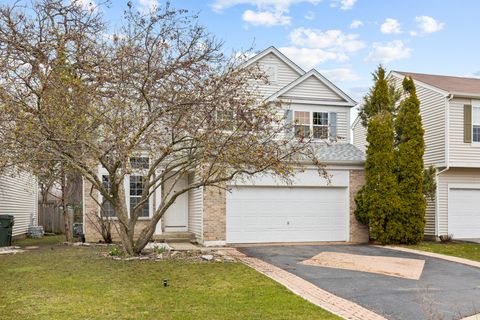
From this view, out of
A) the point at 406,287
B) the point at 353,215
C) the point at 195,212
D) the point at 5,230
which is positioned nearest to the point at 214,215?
the point at 195,212

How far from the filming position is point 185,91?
39.2ft

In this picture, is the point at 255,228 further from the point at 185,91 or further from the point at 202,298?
the point at 202,298

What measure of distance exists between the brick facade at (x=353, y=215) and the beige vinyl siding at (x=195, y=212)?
17.9ft

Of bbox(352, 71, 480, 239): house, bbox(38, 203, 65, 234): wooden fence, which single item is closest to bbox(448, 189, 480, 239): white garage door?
bbox(352, 71, 480, 239): house

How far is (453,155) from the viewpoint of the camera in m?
18.7

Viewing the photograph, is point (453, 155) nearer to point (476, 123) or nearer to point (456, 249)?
point (476, 123)

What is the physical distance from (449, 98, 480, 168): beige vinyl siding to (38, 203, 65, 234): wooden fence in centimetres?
1850

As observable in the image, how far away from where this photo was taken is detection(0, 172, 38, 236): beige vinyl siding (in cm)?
1955

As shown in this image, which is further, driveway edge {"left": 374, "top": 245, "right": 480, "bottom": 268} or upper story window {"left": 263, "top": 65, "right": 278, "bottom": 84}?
upper story window {"left": 263, "top": 65, "right": 278, "bottom": 84}

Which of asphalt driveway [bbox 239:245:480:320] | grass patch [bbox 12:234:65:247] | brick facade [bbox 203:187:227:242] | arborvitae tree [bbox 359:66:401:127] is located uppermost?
arborvitae tree [bbox 359:66:401:127]

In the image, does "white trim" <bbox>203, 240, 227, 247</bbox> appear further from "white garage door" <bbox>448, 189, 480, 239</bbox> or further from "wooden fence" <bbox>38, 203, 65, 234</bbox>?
"wooden fence" <bbox>38, 203, 65, 234</bbox>

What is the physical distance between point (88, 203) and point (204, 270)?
7716 mm

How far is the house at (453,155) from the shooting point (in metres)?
18.7

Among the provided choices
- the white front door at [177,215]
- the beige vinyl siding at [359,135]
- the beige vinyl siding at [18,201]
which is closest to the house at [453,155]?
the beige vinyl siding at [359,135]
